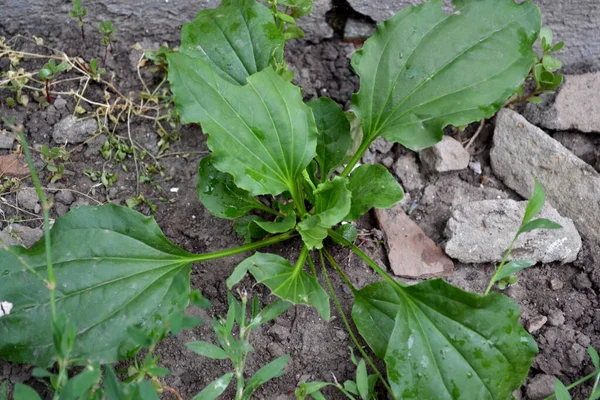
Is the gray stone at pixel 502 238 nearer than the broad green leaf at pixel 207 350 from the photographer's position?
No

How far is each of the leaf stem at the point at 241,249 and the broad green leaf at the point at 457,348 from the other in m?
0.49

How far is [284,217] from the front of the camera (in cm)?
216

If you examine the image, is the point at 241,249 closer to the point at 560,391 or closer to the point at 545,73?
the point at 560,391

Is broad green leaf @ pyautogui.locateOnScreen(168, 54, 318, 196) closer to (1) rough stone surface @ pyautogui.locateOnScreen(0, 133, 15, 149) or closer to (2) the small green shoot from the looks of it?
(2) the small green shoot

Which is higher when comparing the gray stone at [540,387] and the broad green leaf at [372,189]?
the broad green leaf at [372,189]

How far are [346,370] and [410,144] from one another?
0.77 m

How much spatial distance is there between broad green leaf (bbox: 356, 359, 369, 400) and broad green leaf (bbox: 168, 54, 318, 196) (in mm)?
606

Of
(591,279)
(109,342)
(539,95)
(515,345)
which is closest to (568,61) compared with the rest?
(539,95)

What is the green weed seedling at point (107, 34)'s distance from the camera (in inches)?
95.0

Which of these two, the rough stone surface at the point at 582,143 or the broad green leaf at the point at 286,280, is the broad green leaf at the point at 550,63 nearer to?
the rough stone surface at the point at 582,143

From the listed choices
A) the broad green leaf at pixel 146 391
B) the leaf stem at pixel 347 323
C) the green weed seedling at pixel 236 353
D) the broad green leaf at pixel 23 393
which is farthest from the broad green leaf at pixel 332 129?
the broad green leaf at pixel 23 393

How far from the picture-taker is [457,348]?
1.81 m

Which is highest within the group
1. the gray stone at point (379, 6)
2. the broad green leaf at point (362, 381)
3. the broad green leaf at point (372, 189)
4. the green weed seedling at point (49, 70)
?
the gray stone at point (379, 6)

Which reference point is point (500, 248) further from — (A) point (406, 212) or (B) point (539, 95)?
(B) point (539, 95)
